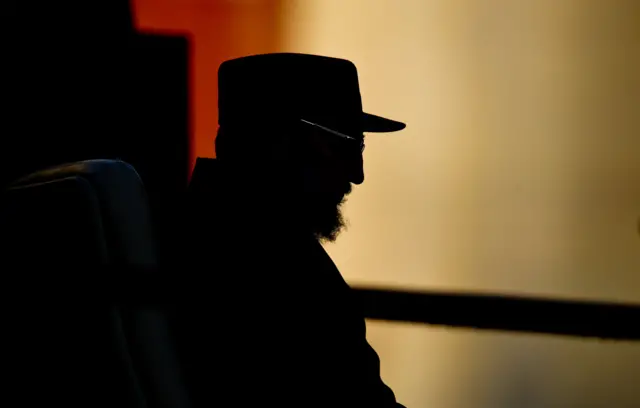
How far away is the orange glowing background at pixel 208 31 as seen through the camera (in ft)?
7.64

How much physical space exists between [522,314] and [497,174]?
1718 mm

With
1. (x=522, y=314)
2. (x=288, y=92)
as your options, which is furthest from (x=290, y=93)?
(x=522, y=314)

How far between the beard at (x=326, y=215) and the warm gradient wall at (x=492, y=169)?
0.88 meters

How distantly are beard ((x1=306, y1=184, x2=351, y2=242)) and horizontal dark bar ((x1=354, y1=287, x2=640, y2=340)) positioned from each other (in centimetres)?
72

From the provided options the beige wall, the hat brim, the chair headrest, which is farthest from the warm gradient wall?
the chair headrest

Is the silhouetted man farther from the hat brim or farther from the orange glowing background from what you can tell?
the orange glowing background

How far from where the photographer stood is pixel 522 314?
1.90ft

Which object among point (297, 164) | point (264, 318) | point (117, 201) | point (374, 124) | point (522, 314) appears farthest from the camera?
point (374, 124)

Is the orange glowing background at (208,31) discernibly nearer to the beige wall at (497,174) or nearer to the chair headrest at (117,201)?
the beige wall at (497,174)

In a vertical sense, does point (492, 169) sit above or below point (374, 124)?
below

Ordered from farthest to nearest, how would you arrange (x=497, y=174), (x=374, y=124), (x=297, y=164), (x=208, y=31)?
1. (x=208, y=31)
2. (x=497, y=174)
3. (x=374, y=124)
4. (x=297, y=164)

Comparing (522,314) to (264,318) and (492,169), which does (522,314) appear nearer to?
(264,318)

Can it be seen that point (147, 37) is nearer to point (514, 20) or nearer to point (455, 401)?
point (514, 20)

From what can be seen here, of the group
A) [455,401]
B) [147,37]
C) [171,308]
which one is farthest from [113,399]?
[147,37]
